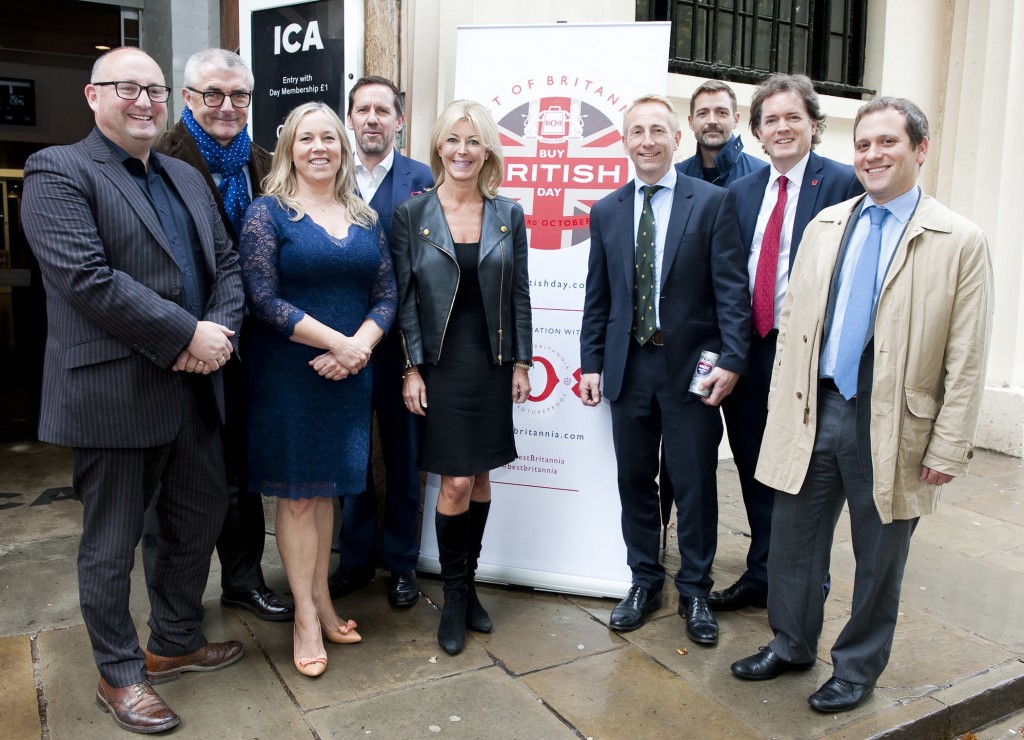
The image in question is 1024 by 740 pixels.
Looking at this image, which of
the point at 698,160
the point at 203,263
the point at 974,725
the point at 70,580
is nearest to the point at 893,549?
the point at 974,725

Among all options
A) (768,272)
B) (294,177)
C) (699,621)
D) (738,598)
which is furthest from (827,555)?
(294,177)

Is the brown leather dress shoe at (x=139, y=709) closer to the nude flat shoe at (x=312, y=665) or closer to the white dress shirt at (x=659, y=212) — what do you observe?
the nude flat shoe at (x=312, y=665)

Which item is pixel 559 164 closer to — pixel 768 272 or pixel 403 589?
pixel 768 272

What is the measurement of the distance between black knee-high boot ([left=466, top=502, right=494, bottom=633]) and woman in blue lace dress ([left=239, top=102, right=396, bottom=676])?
0.50 metres

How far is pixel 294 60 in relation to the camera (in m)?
4.26

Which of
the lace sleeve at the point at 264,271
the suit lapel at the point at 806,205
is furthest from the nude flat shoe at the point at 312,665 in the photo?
the suit lapel at the point at 806,205

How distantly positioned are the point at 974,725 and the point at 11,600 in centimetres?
371

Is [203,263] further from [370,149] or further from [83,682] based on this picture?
[83,682]

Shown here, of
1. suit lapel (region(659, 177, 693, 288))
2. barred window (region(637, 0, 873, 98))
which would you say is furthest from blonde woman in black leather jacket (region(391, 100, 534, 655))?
barred window (region(637, 0, 873, 98))

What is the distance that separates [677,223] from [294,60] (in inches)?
88.7

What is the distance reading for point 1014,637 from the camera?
342 cm

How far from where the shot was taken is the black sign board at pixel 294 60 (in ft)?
13.5

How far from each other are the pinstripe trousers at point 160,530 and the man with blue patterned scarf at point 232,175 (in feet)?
0.82

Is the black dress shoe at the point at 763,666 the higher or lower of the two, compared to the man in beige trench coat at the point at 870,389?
lower
